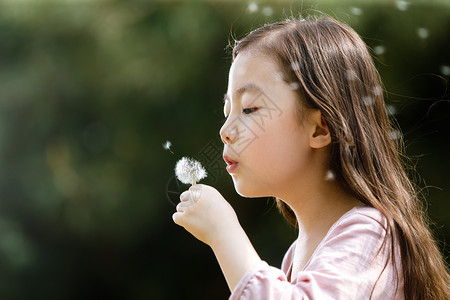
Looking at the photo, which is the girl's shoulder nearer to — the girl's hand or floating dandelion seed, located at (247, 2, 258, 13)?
the girl's hand

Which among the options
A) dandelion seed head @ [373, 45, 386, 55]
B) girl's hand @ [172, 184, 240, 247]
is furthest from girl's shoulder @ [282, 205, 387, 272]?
dandelion seed head @ [373, 45, 386, 55]

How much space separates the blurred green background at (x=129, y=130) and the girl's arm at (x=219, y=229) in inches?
40.8

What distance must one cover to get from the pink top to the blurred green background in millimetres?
1095

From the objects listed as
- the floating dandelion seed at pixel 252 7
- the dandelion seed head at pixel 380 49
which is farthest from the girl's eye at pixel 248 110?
the floating dandelion seed at pixel 252 7

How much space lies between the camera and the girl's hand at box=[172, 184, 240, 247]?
2.29 feet

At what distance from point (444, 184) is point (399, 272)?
1.20m

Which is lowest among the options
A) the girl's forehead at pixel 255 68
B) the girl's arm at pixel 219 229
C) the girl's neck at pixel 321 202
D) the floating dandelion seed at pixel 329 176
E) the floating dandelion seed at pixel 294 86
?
the girl's neck at pixel 321 202

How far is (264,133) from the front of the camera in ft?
2.44

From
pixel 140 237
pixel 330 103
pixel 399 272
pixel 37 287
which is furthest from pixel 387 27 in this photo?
pixel 37 287

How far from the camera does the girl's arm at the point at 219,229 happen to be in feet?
2.16

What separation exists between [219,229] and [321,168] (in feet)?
0.60

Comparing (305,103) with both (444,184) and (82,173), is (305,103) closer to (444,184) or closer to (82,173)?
(444,184)

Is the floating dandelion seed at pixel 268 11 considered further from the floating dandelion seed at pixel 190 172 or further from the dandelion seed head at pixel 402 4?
the floating dandelion seed at pixel 190 172

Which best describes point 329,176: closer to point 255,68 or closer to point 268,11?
point 255,68
